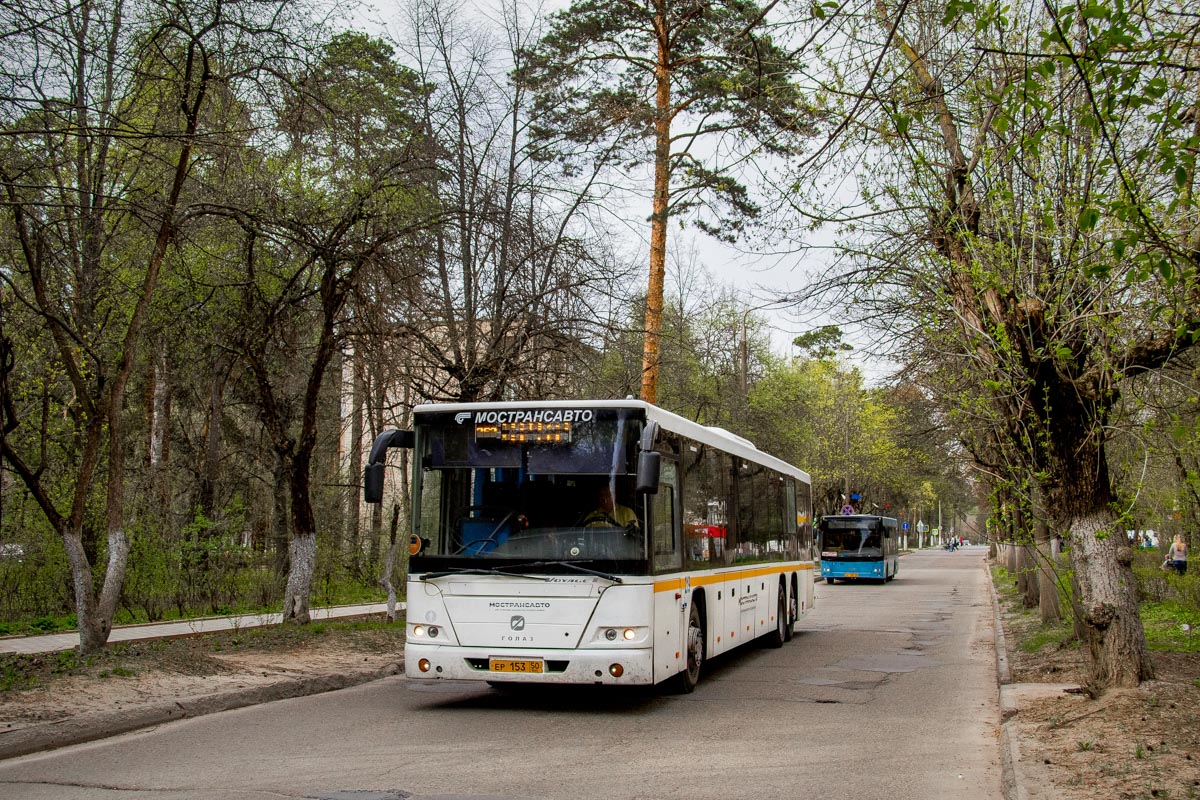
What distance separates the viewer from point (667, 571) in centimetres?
1100

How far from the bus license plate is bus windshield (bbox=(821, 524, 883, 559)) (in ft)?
110

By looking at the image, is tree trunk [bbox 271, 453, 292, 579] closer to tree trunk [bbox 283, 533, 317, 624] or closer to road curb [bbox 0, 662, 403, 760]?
tree trunk [bbox 283, 533, 317, 624]

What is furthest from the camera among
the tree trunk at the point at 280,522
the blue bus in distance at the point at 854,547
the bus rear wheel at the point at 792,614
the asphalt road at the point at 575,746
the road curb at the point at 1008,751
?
the blue bus in distance at the point at 854,547

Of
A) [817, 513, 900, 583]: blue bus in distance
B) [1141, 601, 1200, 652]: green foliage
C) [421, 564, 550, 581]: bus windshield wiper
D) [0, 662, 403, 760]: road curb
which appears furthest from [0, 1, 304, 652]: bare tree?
[817, 513, 900, 583]: blue bus in distance

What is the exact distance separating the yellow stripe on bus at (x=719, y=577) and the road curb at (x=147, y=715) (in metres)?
4.12

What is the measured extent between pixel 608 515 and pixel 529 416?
1.27m

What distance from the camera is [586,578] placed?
34.2 feet

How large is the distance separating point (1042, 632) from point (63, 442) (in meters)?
16.1

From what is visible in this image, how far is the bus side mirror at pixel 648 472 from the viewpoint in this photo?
32.7 ft

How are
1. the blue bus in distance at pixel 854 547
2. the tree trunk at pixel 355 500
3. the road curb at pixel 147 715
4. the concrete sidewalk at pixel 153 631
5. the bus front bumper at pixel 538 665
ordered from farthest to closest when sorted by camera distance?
the blue bus in distance at pixel 854 547
the tree trunk at pixel 355 500
the concrete sidewalk at pixel 153 631
the bus front bumper at pixel 538 665
the road curb at pixel 147 715

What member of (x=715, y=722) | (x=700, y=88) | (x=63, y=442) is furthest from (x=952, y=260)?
(x=63, y=442)

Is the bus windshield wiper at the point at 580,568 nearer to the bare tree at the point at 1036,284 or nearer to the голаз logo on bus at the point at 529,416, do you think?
the голаз logo on bus at the point at 529,416

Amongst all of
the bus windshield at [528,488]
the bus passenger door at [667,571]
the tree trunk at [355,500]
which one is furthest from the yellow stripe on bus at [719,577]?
the tree trunk at [355,500]

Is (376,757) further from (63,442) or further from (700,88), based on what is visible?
(700,88)
